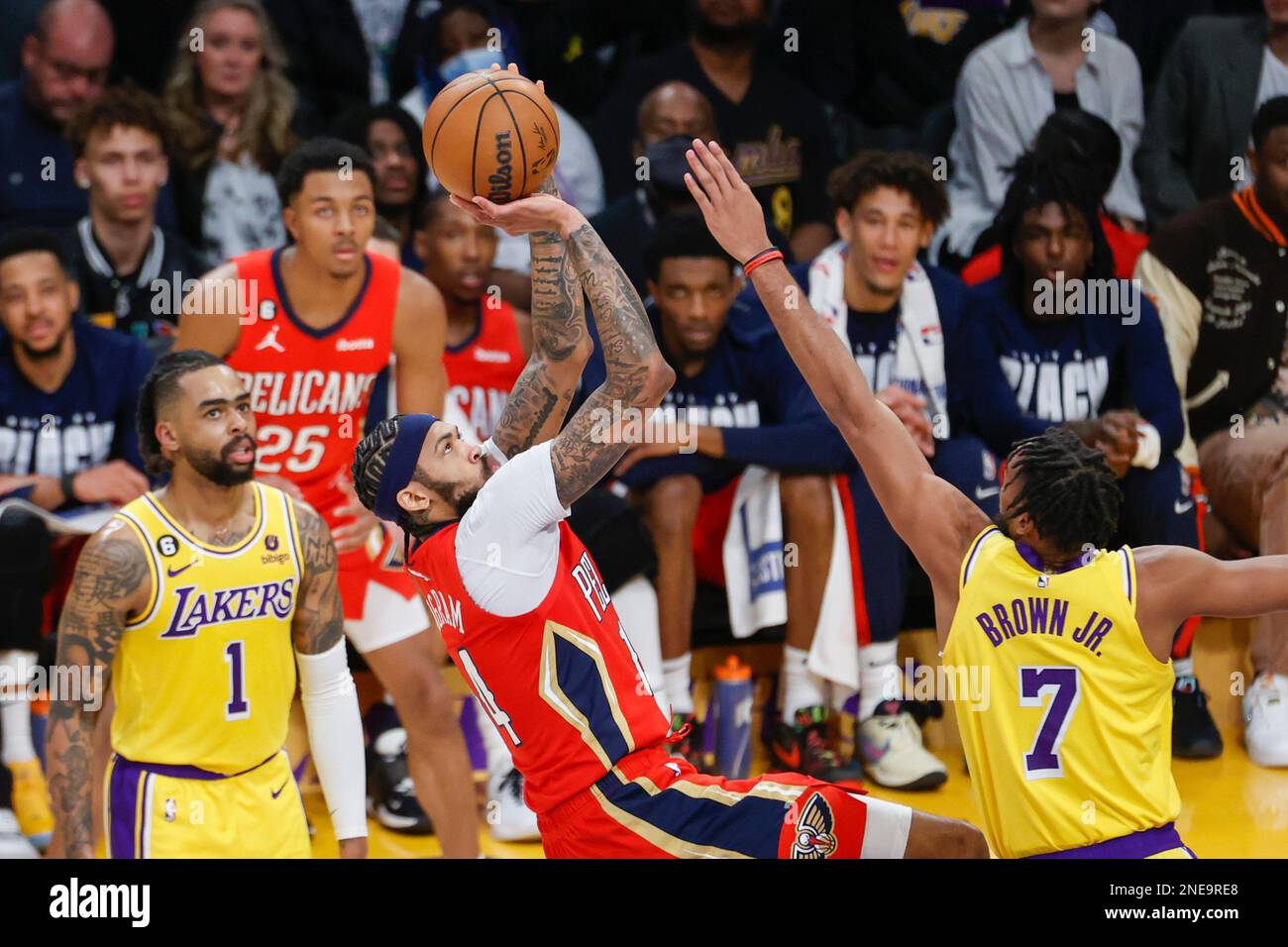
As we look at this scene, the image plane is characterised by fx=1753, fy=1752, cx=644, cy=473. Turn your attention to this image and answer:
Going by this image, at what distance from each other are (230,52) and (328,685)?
3.41 meters

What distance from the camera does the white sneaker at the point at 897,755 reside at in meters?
5.56

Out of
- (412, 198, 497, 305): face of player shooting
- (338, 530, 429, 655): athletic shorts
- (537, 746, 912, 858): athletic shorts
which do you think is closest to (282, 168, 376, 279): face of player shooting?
(412, 198, 497, 305): face of player shooting

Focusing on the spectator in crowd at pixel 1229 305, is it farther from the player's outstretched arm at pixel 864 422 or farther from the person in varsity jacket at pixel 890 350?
the player's outstretched arm at pixel 864 422

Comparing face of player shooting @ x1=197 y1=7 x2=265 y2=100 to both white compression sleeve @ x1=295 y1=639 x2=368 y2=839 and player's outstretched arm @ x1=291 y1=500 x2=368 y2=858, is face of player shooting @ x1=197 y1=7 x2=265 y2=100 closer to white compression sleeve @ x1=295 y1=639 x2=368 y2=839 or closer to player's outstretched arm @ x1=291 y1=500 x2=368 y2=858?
player's outstretched arm @ x1=291 y1=500 x2=368 y2=858

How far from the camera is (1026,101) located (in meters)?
6.80

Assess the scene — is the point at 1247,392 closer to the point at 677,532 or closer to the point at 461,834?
the point at 677,532

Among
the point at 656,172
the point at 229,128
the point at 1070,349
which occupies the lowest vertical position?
the point at 1070,349

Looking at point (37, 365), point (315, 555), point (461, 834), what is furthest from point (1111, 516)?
point (37, 365)

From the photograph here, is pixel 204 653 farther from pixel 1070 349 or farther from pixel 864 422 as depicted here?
pixel 1070 349

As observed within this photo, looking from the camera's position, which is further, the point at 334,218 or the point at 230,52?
the point at 230,52

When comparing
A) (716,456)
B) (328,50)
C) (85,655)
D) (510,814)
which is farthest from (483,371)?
(85,655)

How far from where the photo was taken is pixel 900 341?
19.6 feet

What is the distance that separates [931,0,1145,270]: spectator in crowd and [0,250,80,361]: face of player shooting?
3.29 meters

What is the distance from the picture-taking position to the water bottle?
5.59 m
